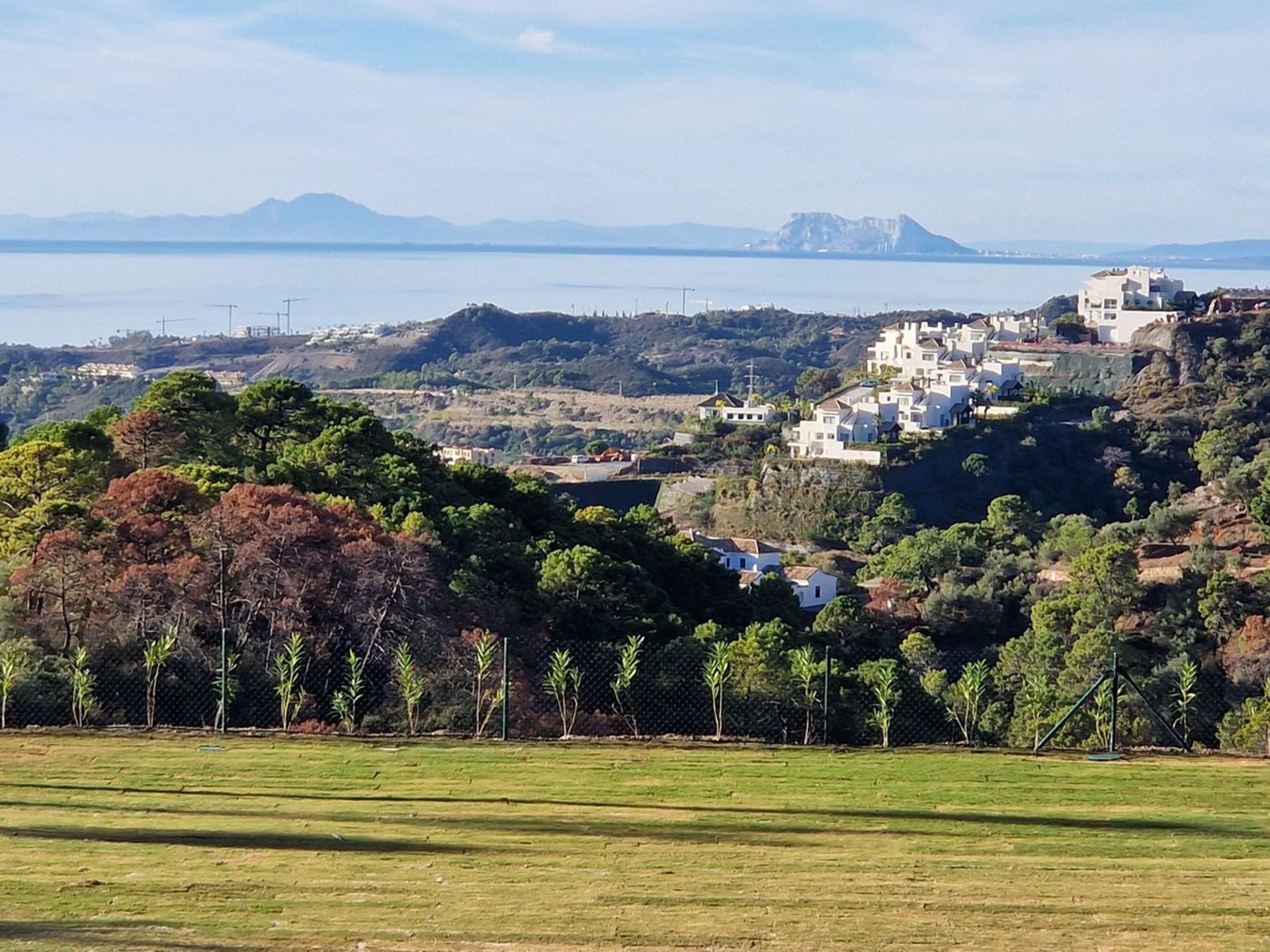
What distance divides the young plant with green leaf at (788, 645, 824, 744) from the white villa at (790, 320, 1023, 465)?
123 feet

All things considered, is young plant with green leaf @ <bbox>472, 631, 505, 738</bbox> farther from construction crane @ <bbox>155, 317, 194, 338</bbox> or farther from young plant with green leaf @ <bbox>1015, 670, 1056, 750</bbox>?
construction crane @ <bbox>155, 317, 194, 338</bbox>

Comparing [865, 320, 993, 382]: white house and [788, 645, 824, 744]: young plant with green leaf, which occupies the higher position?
[865, 320, 993, 382]: white house

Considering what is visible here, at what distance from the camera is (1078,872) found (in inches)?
332

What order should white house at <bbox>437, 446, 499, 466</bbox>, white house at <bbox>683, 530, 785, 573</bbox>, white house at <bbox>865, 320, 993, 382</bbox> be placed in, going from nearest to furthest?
white house at <bbox>683, 530, 785, 573</bbox> → white house at <bbox>865, 320, 993, 382</bbox> → white house at <bbox>437, 446, 499, 466</bbox>

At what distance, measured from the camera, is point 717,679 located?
38.4 ft

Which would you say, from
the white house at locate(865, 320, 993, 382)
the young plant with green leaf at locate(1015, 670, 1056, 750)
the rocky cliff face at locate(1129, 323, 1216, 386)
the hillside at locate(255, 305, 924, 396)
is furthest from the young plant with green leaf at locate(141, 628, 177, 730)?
the hillside at locate(255, 305, 924, 396)

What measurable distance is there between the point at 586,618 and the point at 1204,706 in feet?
31.8

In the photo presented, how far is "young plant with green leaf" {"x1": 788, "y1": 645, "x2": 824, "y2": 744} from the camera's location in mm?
12070

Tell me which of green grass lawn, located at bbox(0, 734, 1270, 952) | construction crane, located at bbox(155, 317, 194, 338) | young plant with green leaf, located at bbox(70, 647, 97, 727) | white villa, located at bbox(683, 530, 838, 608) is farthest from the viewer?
construction crane, located at bbox(155, 317, 194, 338)

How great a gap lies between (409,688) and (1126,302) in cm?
6259

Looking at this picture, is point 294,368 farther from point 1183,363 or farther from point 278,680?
point 278,680

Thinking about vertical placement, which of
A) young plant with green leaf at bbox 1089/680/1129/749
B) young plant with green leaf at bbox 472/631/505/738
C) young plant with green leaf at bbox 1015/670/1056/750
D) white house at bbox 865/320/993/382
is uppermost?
white house at bbox 865/320/993/382

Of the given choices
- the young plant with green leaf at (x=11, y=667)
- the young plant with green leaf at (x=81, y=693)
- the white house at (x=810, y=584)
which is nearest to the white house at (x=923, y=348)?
the white house at (x=810, y=584)

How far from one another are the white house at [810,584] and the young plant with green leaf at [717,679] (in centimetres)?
2378
